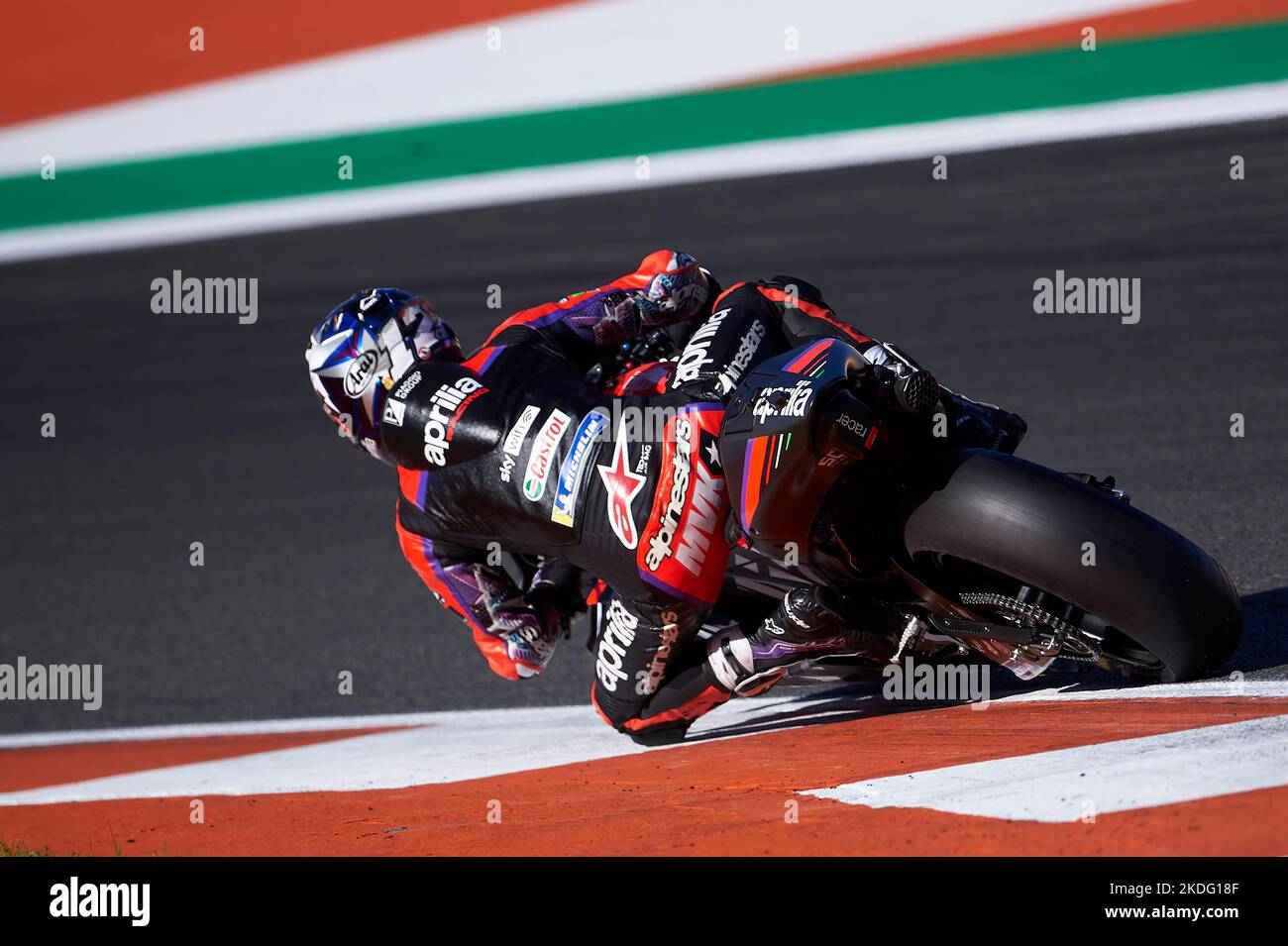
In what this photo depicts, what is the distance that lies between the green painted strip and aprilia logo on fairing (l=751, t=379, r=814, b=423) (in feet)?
22.6

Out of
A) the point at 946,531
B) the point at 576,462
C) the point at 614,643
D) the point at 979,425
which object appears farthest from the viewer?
the point at 614,643

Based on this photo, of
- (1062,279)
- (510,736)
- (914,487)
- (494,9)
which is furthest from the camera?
(494,9)

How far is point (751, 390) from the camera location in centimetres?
330

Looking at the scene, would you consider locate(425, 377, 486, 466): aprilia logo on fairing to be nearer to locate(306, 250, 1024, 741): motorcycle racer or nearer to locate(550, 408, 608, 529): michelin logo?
locate(306, 250, 1024, 741): motorcycle racer

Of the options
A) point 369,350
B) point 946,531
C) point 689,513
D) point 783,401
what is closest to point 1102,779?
point 946,531

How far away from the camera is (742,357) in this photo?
3.69 m

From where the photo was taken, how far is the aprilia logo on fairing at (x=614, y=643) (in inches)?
157

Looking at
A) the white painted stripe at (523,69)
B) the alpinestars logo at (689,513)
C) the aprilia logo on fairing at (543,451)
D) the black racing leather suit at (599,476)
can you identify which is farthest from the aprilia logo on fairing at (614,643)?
the white painted stripe at (523,69)

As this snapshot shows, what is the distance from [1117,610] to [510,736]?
2.20 metres

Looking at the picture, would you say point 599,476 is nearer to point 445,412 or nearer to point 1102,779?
point 445,412

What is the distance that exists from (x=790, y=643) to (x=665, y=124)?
7.56m

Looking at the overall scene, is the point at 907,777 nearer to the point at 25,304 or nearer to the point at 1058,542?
the point at 1058,542

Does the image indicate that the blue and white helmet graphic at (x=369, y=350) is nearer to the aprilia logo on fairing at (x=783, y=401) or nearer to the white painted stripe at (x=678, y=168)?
the aprilia logo on fairing at (x=783, y=401)
